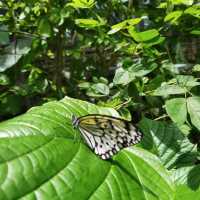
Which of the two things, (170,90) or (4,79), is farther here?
(4,79)

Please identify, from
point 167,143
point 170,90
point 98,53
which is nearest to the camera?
point 167,143

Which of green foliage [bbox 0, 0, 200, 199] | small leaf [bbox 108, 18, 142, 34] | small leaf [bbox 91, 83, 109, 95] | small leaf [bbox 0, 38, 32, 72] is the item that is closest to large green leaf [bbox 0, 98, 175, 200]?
green foliage [bbox 0, 0, 200, 199]

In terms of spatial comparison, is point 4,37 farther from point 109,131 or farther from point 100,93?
→ point 109,131

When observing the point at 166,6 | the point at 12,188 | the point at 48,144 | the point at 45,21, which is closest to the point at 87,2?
the point at 166,6

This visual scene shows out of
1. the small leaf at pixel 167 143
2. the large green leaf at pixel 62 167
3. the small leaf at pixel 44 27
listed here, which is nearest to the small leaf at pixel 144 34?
the small leaf at pixel 167 143

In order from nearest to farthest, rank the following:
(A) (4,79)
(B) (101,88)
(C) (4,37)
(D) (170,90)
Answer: (D) (170,90), (B) (101,88), (C) (4,37), (A) (4,79)

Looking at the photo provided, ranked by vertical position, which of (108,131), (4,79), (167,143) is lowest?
(4,79)

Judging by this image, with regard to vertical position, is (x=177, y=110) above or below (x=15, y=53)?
above

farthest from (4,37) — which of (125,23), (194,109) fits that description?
(194,109)
